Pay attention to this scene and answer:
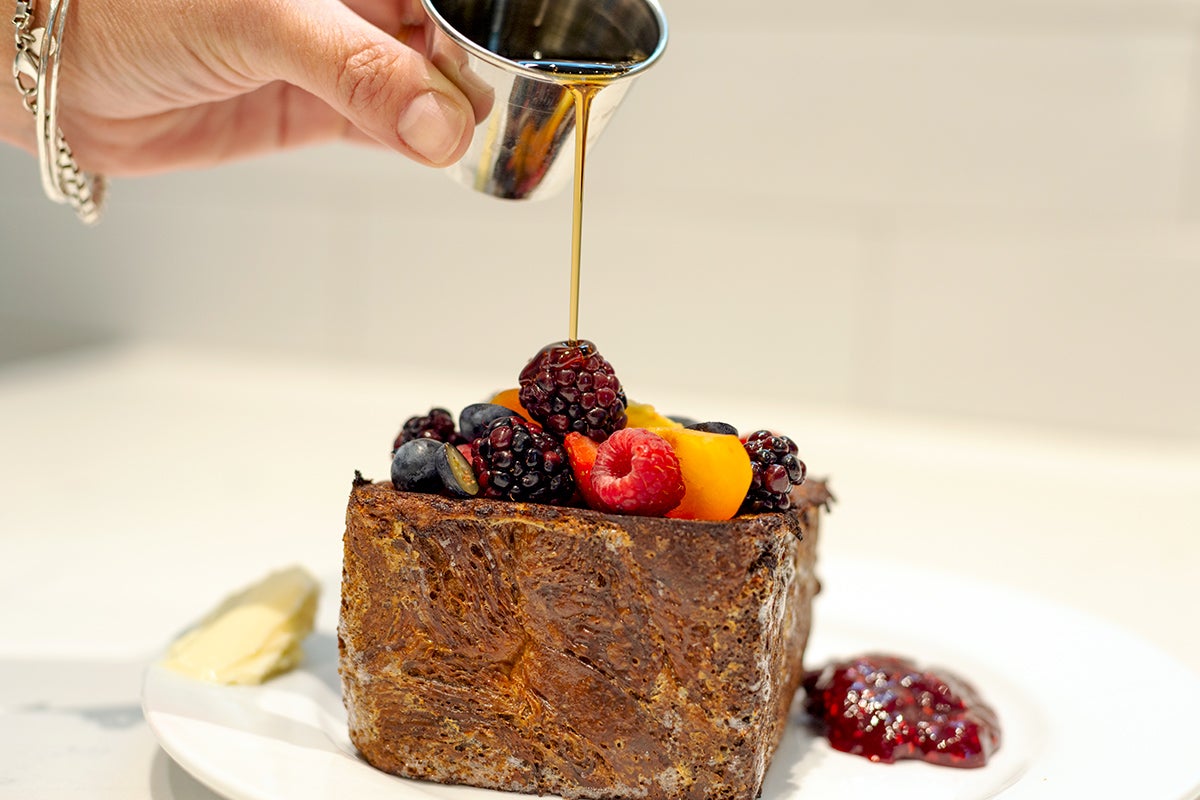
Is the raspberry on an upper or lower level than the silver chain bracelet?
lower

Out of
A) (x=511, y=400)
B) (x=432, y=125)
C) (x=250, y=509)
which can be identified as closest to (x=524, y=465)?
(x=511, y=400)

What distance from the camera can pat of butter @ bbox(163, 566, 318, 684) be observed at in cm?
157

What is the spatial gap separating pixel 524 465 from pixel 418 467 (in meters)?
0.14

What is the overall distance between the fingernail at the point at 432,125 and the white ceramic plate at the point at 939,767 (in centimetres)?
71

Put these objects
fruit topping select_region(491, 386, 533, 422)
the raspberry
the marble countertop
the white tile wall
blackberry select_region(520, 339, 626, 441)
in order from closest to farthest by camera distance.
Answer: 1. the raspberry
2. blackberry select_region(520, 339, 626, 441)
3. fruit topping select_region(491, 386, 533, 422)
4. the marble countertop
5. the white tile wall

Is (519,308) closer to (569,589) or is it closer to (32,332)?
(32,332)

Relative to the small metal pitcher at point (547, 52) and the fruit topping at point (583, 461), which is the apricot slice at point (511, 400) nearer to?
the fruit topping at point (583, 461)

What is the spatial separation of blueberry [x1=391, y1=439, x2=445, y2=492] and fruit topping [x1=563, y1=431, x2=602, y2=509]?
0.15 m

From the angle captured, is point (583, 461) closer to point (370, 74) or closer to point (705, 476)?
point (705, 476)

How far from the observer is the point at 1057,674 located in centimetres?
170

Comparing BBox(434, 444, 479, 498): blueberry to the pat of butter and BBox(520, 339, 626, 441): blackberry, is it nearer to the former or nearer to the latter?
BBox(520, 339, 626, 441): blackberry

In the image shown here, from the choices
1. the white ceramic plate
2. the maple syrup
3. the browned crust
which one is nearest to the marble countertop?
the white ceramic plate

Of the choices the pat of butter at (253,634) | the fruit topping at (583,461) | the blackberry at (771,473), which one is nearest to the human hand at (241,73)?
the fruit topping at (583,461)

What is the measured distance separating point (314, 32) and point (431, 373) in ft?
8.07
